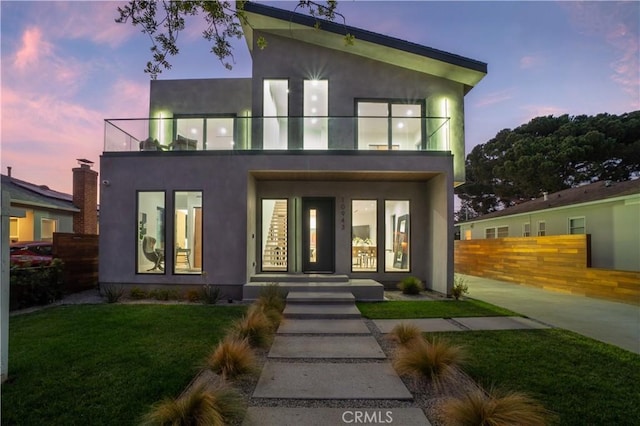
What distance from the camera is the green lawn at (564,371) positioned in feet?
10.1

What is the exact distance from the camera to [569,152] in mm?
19734

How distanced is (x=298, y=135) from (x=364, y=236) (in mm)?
3736

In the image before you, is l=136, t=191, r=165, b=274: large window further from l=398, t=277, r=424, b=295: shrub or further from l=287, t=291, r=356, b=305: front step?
l=398, t=277, r=424, b=295: shrub

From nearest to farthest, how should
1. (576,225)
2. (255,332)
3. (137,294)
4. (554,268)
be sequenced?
(255,332)
(137,294)
(554,268)
(576,225)

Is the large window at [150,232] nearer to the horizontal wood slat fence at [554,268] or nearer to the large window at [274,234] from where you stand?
the large window at [274,234]

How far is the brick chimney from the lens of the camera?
17.0 meters

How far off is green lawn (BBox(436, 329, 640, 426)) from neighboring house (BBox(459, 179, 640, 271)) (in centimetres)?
753

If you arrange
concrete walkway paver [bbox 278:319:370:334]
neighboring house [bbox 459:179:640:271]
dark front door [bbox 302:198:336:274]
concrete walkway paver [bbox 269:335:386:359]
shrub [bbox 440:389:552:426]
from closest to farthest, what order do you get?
shrub [bbox 440:389:552:426], concrete walkway paver [bbox 269:335:386:359], concrete walkway paver [bbox 278:319:370:334], dark front door [bbox 302:198:336:274], neighboring house [bbox 459:179:640:271]

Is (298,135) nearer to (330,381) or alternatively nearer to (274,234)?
(274,234)

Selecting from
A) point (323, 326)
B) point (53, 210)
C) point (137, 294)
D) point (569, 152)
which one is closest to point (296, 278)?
point (323, 326)

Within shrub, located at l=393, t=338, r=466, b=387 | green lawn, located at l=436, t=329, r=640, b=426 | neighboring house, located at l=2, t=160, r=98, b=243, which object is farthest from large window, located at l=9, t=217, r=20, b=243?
green lawn, located at l=436, t=329, r=640, b=426

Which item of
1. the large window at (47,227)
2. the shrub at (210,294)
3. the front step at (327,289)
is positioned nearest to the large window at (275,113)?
the front step at (327,289)

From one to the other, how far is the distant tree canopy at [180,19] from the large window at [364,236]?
6.36 metres

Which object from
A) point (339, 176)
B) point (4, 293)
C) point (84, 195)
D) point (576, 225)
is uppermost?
point (84, 195)
